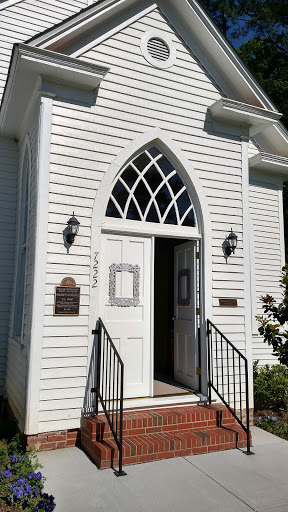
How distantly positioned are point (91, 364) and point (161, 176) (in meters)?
2.78

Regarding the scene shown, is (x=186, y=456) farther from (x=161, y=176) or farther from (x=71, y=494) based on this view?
(x=161, y=176)

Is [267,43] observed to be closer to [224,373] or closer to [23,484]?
[224,373]

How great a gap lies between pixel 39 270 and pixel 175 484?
2694 millimetres

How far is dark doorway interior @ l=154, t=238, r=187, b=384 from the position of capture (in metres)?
7.66

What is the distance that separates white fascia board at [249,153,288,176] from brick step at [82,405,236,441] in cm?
525

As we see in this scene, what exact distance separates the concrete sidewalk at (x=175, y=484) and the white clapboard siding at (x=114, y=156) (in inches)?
31.3

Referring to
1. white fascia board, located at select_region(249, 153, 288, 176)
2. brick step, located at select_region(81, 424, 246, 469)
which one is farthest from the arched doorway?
white fascia board, located at select_region(249, 153, 288, 176)

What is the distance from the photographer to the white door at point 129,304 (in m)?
5.16

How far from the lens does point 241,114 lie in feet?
19.6

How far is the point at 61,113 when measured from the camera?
16.6 ft

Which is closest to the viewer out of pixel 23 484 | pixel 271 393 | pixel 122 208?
pixel 23 484

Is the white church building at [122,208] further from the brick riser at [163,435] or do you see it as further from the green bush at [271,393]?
the green bush at [271,393]

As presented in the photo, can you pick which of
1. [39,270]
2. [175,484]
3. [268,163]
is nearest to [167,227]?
[39,270]

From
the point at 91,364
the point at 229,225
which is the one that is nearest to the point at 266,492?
the point at 91,364
